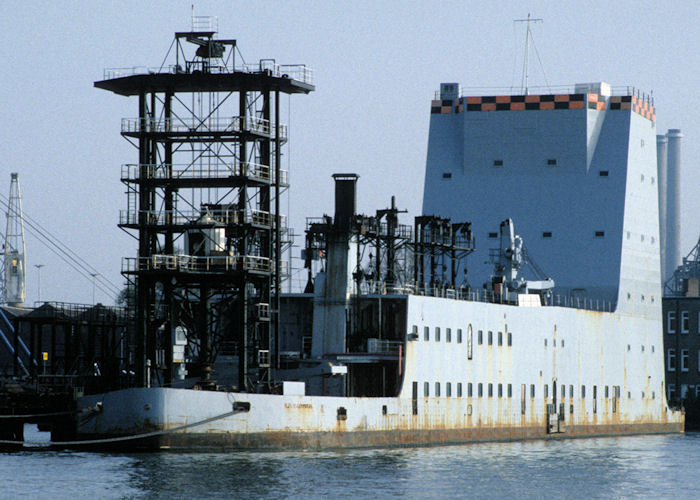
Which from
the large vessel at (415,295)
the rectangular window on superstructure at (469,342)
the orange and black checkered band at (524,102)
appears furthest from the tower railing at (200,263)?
the orange and black checkered band at (524,102)

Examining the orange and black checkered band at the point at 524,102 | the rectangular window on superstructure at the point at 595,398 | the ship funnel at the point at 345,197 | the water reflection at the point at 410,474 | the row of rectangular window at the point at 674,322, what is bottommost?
the water reflection at the point at 410,474

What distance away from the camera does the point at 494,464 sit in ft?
181

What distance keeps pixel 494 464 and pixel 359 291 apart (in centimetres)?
1109

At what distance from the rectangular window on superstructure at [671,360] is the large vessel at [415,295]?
15281mm

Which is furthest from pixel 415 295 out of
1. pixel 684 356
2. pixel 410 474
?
pixel 684 356

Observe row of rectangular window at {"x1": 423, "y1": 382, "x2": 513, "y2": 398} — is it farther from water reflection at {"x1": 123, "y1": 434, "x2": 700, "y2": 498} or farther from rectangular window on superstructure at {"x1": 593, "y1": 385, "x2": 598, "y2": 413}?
rectangular window on superstructure at {"x1": 593, "y1": 385, "x2": 598, "y2": 413}

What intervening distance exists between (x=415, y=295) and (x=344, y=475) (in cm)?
1656

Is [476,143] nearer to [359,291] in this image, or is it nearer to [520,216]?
[520,216]

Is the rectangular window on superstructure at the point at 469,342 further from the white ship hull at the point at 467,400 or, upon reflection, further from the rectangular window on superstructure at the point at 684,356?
the rectangular window on superstructure at the point at 684,356

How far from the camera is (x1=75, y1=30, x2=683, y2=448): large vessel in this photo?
184 ft

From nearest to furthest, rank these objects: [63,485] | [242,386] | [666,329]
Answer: [63,485]
[242,386]
[666,329]

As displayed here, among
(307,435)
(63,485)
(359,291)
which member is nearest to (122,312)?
(359,291)

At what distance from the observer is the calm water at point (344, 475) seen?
43812 millimetres

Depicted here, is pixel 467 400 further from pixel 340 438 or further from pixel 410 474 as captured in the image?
pixel 410 474
